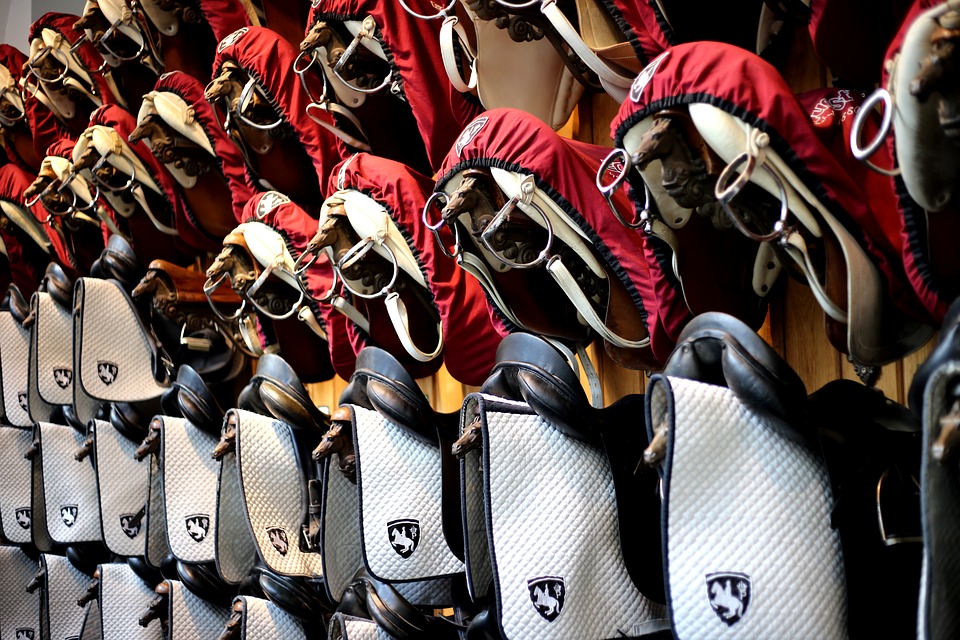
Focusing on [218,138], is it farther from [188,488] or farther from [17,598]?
[17,598]

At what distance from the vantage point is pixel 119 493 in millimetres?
2385

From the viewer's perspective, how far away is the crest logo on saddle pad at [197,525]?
2.07 meters

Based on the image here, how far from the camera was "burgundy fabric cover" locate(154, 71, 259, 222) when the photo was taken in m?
2.09

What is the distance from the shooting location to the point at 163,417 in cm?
211

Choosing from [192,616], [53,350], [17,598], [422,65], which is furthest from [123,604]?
[422,65]

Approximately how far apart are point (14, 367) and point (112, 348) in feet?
2.76

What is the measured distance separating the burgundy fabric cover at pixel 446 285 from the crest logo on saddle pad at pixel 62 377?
1.42 meters

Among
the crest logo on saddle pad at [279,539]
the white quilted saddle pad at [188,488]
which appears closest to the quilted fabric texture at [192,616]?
the white quilted saddle pad at [188,488]

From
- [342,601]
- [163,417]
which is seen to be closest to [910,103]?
[342,601]

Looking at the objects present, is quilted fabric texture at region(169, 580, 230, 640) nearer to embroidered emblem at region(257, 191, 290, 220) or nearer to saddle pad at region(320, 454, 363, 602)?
saddle pad at region(320, 454, 363, 602)

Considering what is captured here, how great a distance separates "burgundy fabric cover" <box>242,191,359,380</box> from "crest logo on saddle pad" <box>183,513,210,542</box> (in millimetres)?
472

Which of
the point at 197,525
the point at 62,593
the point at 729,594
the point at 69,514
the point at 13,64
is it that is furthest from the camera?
the point at 13,64

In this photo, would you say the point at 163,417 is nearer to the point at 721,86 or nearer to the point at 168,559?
the point at 168,559

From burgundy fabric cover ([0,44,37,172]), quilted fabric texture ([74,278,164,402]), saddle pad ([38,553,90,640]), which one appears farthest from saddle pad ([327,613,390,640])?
burgundy fabric cover ([0,44,37,172])
